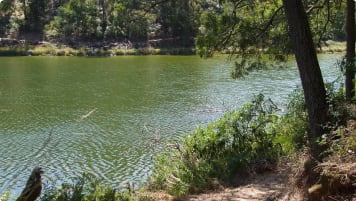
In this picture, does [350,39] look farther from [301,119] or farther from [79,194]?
[79,194]

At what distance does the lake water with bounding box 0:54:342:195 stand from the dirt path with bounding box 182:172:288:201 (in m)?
2.25

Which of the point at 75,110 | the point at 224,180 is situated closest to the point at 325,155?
the point at 224,180

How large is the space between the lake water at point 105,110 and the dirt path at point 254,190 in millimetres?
2250

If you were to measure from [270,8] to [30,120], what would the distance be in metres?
12.6

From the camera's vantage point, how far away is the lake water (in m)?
12.1

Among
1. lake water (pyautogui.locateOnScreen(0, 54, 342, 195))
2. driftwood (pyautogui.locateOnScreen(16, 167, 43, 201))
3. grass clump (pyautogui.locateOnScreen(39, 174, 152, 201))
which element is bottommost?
lake water (pyautogui.locateOnScreen(0, 54, 342, 195))

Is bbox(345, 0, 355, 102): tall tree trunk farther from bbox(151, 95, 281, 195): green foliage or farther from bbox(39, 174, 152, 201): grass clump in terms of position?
bbox(39, 174, 152, 201): grass clump

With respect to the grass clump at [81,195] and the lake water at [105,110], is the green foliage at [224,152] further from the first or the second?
the lake water at [105,110]

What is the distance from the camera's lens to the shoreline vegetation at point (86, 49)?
168 feet

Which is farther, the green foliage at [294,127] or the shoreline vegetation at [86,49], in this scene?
the shoreline vegetation at [86,49]

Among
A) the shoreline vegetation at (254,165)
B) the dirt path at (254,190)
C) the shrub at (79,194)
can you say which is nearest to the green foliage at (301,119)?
the shoreline vegetation at (254,165)

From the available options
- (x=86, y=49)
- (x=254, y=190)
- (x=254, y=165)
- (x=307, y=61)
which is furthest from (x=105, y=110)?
(x=86, y=49)

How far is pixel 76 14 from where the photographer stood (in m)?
55.4

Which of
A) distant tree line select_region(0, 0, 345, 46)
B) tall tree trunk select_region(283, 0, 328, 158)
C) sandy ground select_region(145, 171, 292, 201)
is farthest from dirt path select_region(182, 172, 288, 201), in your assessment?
distant tree line select_region(0, 0, 345, 46)
